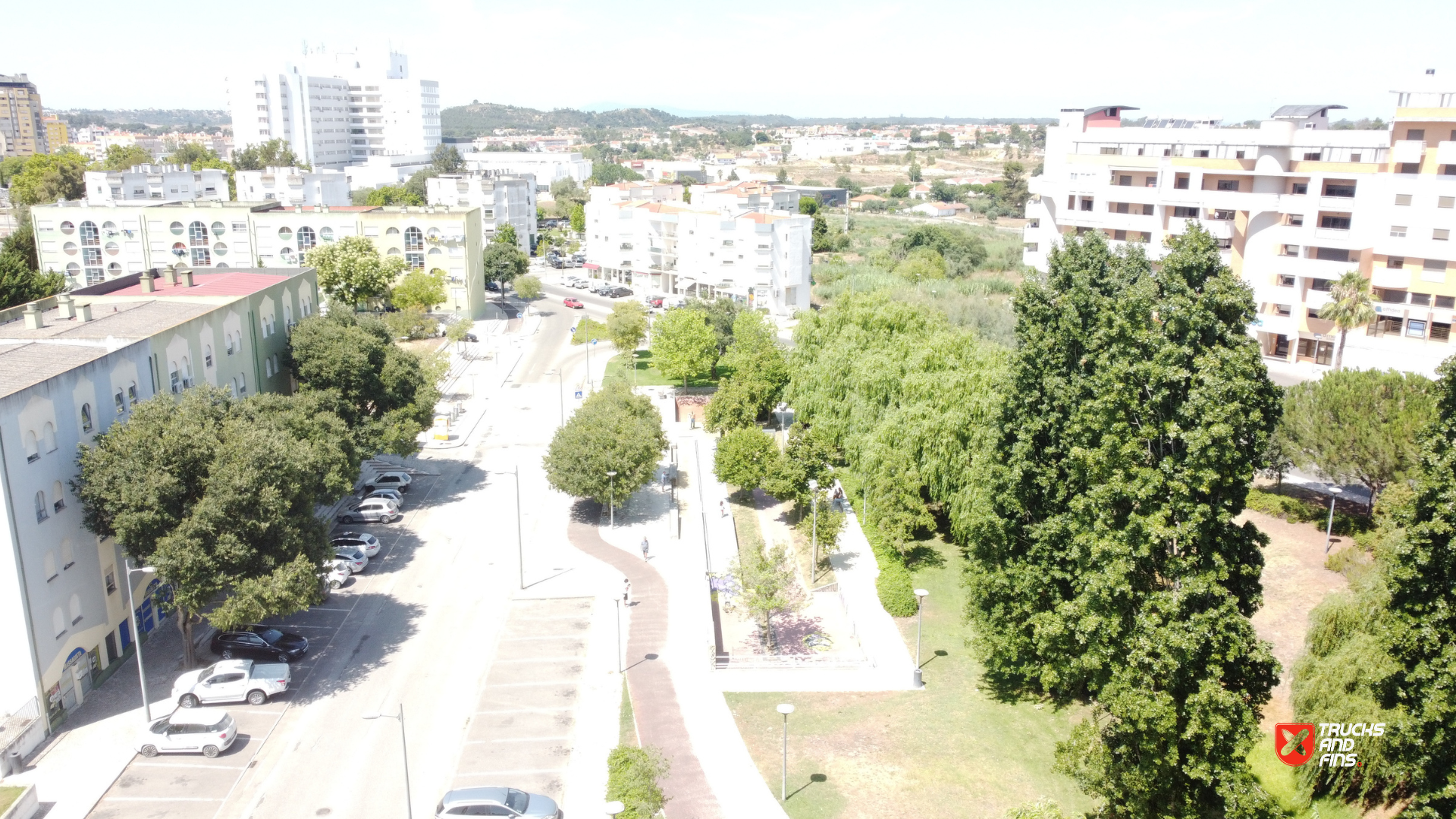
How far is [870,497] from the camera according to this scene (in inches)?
1553

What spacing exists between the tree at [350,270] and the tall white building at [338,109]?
108 meters

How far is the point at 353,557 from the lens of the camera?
36.8 metres

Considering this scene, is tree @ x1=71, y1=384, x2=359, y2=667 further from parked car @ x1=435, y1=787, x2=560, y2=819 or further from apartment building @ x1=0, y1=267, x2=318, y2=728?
parked car @ x1=435, y1=787, x2=560, y2=819

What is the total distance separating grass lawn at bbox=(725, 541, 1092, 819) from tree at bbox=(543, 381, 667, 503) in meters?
13.9

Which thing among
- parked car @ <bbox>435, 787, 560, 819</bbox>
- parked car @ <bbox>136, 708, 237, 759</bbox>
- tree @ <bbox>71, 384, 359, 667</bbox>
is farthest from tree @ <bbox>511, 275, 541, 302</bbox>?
parked car @ <bbox>435, 787, 560, 819</bbox>

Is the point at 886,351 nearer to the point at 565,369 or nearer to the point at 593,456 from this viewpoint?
the point at 593,456

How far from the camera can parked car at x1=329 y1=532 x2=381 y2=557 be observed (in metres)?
37.4

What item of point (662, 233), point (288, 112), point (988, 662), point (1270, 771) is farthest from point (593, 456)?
point (288, 112)

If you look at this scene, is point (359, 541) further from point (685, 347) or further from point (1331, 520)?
point (1331, 520)

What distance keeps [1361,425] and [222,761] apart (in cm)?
3815

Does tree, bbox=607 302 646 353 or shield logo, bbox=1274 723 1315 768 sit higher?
tree, bbox=607 302 646 353

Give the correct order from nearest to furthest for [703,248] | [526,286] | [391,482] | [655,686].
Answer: [655,686] < [391,482] < [526,286] < [703,248]

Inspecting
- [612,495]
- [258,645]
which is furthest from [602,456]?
[258,645]

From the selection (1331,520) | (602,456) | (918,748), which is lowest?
(918,748)
